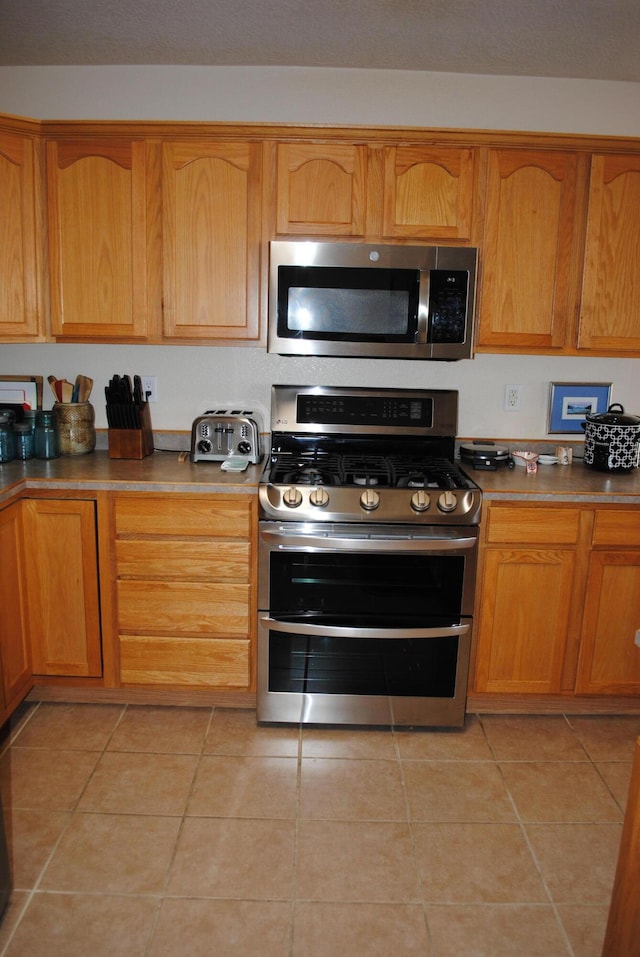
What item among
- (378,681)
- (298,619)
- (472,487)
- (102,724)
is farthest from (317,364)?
(102,724)

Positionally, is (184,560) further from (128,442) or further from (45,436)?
(45,436)

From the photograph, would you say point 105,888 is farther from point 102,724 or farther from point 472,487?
point 472,487

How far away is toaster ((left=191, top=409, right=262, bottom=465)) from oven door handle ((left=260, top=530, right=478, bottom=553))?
48 centimetres

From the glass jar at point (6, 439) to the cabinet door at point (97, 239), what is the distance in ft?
1.31

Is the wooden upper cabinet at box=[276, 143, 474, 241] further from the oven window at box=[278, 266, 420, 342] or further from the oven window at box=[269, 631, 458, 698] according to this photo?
the oven window at box=[269, 631, 458, 698]

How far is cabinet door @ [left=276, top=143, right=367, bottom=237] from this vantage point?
2.56 meters

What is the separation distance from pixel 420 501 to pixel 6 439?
1.57 metres

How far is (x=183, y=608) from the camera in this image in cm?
256

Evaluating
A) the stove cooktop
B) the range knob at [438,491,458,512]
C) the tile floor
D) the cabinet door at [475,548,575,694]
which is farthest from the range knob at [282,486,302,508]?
the tile floor

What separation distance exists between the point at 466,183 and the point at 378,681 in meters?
1.85

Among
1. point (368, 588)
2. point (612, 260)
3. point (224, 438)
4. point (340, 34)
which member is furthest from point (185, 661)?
point (340, 34)

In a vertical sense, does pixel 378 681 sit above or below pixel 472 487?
below

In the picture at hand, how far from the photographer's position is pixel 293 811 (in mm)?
2123

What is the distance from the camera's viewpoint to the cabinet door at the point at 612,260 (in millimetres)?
2596
